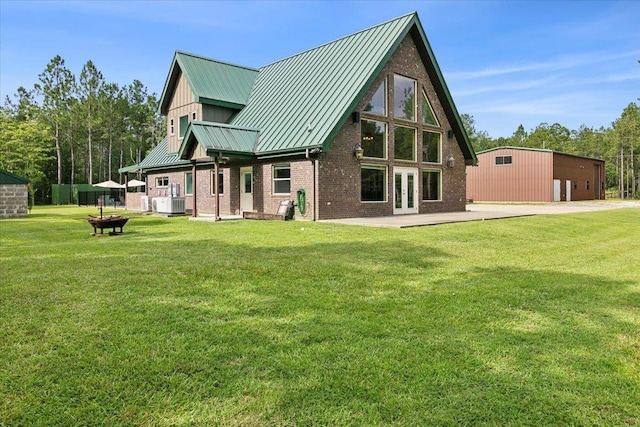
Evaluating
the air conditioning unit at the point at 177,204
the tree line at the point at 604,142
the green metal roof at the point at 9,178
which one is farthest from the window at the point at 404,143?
the tree line at the point at 604,142

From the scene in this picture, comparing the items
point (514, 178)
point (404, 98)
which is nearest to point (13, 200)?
point (404, 98)

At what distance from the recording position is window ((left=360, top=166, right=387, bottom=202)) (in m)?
17.0

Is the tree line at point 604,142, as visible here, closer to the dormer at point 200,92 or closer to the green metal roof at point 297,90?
the green metal roof at point 297,90

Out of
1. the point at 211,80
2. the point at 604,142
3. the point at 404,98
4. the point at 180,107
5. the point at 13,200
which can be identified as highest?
the point at 604,142

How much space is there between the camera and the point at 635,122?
5938 centimetres

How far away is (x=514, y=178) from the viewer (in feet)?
127

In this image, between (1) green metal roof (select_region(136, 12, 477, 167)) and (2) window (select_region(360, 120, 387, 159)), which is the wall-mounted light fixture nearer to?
(1) green metal roof (select_region(136, 12, 477, 167))

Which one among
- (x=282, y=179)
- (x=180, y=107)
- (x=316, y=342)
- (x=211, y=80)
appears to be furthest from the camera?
(x=180, y=107)

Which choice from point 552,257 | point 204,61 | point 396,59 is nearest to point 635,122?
point 396,59

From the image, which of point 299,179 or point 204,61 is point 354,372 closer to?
point 299,179

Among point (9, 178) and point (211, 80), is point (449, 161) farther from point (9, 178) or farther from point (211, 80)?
point (9, 178)

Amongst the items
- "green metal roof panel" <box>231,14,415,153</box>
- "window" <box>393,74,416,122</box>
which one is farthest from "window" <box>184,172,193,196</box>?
"window" <box>393,74,416,122</box>

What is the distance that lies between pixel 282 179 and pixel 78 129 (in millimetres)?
44122

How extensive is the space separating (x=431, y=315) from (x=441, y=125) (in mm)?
18215
